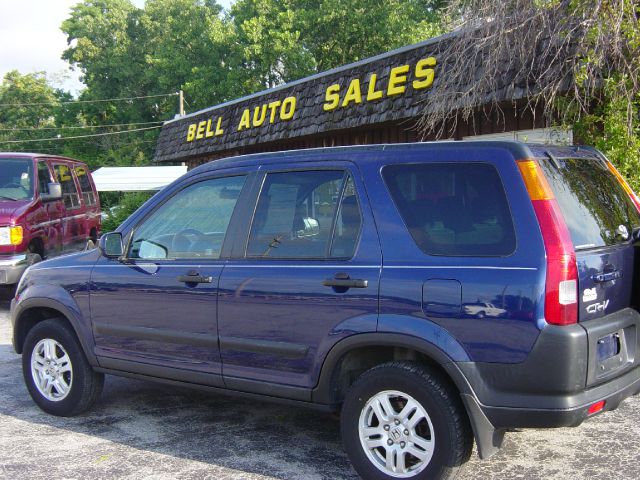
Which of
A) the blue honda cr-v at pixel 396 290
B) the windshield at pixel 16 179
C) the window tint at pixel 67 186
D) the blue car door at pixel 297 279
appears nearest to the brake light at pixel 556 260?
the blue honda cr-v at pixel 396 290

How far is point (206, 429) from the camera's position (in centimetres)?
489

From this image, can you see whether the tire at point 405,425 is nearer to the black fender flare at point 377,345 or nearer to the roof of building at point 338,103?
the black fender flare at point 377,345

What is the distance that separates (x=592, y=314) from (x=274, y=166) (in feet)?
6.72

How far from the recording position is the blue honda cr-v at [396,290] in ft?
10.7

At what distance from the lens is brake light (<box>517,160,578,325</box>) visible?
319 centimetres

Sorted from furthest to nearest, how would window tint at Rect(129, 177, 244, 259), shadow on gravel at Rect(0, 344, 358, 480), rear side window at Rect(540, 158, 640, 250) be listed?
window tint at Rect(129, 177, 244, 259) < shadow on gravel at Rect(0, 344, 358, 480) < rear side window at Rect(540, 158, 640, 250)

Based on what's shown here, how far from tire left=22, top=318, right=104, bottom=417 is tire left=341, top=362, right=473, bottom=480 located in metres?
2.25

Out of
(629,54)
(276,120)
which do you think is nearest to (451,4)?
(629,54)

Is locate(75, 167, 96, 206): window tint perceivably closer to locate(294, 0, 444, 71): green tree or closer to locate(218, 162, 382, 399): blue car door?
locate(218, 162, 382, 399): blue car door

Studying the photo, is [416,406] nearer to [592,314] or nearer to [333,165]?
[592,314]

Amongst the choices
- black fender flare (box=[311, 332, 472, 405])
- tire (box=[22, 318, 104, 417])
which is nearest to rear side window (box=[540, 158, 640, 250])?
black fender flare (box=[311, 332, 472, 405])

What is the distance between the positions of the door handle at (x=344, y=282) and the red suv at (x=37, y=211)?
6.48 m

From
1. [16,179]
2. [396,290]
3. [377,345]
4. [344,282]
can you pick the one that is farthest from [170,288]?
[16,179]

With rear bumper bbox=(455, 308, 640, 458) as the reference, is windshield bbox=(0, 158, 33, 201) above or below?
above
